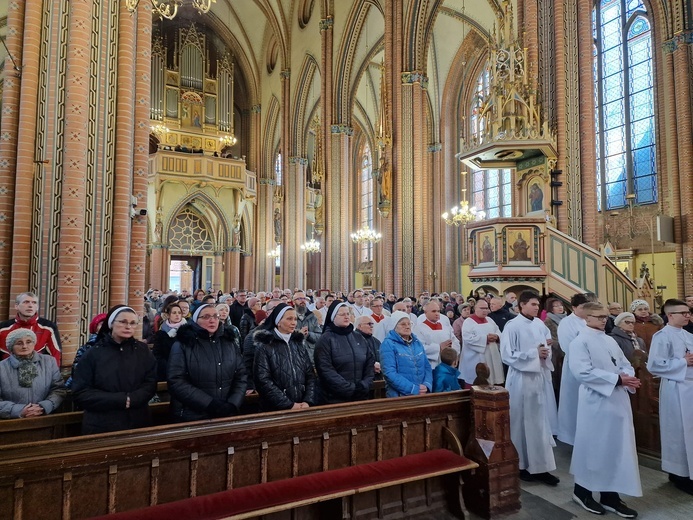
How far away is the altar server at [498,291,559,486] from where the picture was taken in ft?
13.8

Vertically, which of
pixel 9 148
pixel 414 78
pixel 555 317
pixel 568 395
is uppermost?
pixel 414 78

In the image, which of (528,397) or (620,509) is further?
(528,397)

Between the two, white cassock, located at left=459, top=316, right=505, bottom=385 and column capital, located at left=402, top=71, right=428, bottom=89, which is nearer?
white cassock, located at left=459, top=316, right=505, bottom=385

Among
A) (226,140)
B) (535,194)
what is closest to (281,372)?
(535,194)

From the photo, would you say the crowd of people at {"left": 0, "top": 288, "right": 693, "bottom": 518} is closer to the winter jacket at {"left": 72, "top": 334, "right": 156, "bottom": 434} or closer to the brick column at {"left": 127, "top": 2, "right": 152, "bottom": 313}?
the winter jacket at {"left": 72, "top": 334, "right": 156, "bottom": 434}

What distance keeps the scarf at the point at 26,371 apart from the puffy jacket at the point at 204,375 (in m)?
0.99

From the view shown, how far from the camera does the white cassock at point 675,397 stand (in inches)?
160

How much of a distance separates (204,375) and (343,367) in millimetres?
1145

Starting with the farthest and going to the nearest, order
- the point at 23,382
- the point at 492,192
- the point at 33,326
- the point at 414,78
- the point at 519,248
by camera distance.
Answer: the point at 492,192 → the point at 414,78 → the point at 519,248 → the point at 33,326 → the point at 23,382

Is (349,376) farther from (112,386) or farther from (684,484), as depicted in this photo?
(684,484)

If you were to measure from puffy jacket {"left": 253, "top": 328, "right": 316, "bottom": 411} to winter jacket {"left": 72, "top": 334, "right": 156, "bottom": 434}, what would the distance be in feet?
2.52

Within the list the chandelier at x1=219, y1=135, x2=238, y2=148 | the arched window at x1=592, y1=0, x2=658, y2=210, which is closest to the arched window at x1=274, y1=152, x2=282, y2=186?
the chandelier at x1=219, y1=135, x2=238, y2=148

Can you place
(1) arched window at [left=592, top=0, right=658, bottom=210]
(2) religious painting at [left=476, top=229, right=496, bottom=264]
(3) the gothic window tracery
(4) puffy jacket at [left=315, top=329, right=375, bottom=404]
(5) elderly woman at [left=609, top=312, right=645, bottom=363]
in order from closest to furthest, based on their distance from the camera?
1. (4) puffy jacket at [left=315, top=329, right=375, bottom=404]
2. (5) elderly woman at [left=609, top=312, right=645, bottom=363]
3. (2) religious painting at [left=476, top=229, right=496, bottom=264]
4. (1) arched window at [left=592, top=0, right=658, bottom=210]
5. (3) the gothic window tracery

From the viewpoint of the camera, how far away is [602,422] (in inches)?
146
